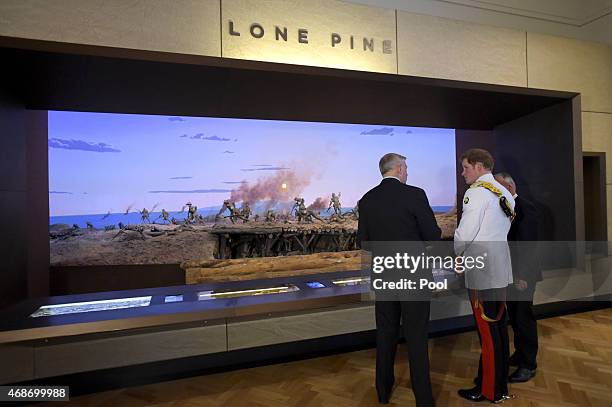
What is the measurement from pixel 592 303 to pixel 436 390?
3051 mm

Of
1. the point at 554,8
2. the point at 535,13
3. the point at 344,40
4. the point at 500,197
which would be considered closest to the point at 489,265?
the point at 500,197

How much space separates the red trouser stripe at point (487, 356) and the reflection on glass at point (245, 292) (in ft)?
4.84

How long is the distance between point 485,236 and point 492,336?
62 centimetres

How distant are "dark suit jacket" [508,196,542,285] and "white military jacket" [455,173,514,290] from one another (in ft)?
1.56

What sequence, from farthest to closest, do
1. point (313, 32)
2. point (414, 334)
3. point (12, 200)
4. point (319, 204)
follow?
point (319, 204) → point (313, 32) → point (12, 200) → point (414, 334)

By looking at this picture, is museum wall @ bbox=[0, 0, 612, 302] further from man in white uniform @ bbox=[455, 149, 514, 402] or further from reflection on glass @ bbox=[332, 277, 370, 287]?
reflection on glass @ bbox=[332, 277, 370, 287]

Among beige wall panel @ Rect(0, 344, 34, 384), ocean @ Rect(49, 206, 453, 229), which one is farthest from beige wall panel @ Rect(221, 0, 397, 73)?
beige wall panel @ Rect(0, 344, 34, 384)

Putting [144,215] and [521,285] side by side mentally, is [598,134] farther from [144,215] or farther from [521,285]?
[144,215]

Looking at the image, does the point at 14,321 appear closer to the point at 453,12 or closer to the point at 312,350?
the point at 312,350

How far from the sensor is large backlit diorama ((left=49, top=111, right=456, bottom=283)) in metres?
3.66

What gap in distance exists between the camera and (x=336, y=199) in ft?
15.3

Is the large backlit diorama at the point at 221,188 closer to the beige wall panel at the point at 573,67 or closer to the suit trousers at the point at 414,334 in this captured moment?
the beige wall panel at the point at 573,67

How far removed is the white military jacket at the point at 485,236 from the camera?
2320mm

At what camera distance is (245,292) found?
10.5ft
